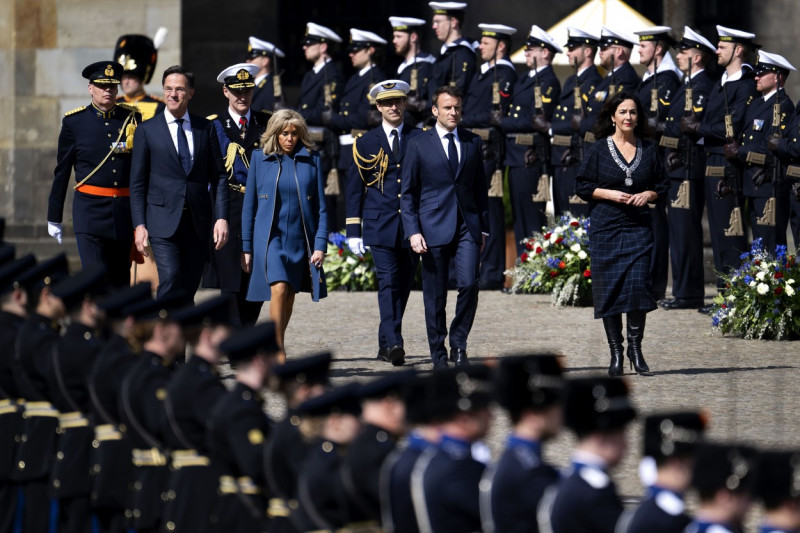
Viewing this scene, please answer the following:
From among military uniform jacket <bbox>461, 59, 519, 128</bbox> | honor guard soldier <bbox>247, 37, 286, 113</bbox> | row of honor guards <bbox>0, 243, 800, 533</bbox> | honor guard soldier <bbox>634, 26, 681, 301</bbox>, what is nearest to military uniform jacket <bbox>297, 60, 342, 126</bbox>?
honor guard soldier <bbox>247, 37, 286, 113</bbox>

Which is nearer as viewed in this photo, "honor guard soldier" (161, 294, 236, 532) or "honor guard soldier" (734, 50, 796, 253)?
"honor guard soldier" (161, 294, 236, 532)

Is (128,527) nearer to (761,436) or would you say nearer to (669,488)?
(669,488)

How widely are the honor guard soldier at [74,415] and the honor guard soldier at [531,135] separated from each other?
32.3 ft

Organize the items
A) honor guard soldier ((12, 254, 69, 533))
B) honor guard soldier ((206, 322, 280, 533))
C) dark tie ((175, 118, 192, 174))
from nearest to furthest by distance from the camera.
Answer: honor guard soldier ((206, 322, 280, 533))
honor guard soldier ((12, 254, 69, 533))
dark tie ((175, 118, 192, 174))

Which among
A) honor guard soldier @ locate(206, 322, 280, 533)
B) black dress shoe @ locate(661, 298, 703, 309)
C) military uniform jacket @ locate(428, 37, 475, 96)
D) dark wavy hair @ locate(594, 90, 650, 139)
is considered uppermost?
military uniform jacket @ locate(428, 37, 475, 96)

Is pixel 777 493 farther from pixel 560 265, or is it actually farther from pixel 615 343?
pixel 560 265

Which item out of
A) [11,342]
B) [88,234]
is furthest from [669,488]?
[88,234]

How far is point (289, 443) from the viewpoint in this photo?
5973mm

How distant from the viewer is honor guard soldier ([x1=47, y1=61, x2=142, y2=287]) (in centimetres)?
1193

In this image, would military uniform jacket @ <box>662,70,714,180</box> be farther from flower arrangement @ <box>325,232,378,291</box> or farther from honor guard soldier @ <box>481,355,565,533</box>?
honor guard soldier @ <box>481,355,565,533</box>

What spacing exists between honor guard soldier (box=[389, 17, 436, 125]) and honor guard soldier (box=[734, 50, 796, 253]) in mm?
3515

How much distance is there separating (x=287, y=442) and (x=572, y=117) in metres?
10.9

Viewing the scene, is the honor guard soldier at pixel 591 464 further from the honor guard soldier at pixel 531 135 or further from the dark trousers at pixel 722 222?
the honor guard soldier at pixel 531 135

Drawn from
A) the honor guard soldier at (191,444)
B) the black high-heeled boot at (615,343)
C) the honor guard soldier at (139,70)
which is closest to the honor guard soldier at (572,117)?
the honor guard soldier at (139,70)
